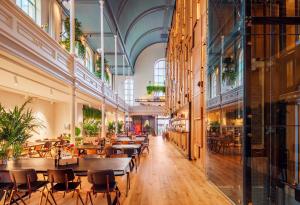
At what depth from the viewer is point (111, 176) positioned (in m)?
4.57

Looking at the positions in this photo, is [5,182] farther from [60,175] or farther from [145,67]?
[145,67]

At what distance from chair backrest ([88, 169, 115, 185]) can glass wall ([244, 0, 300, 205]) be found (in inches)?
78.2

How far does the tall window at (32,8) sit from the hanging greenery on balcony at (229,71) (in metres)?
8.13

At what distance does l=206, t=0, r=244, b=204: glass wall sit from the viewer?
515 centimetres

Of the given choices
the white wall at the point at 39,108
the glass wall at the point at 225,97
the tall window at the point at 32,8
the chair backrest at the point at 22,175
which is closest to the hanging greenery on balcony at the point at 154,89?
the white wall at the point at 39,108

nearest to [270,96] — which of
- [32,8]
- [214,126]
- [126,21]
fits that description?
[214,126]

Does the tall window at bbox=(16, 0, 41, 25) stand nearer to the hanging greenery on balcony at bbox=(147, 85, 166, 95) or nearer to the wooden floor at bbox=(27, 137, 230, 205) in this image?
the wooden floor at bbox=(27, 137, 230, 205)

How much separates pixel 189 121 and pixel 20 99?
758cm

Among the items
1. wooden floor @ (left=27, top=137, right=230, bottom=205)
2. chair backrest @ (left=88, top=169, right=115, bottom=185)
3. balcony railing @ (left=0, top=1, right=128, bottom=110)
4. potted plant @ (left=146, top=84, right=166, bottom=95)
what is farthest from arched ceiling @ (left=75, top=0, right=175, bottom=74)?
chair backrest @ (left=88, top=169, right=115, bottom=185)

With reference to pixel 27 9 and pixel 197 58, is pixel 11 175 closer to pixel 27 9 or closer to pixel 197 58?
pixel 197 58

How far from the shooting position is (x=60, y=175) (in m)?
4.62

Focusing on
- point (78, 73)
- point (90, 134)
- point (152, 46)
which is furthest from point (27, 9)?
point (152, 46)

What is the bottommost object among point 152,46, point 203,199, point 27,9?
point 203,199

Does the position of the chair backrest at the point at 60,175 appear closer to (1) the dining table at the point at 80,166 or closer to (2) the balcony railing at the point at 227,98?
(1) the dining table at the point at 80,166
